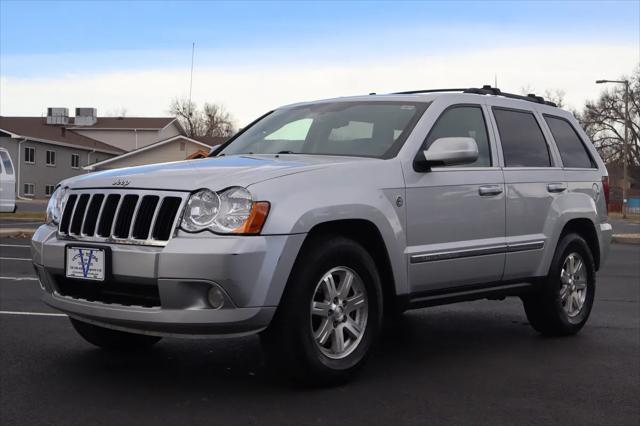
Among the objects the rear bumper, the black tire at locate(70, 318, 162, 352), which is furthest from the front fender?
the rear bumper

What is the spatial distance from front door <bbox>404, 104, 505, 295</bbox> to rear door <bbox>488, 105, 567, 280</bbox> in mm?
130

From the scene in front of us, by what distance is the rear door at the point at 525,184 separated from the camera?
19.7 feet

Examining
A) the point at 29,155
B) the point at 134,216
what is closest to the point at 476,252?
the point at 134,216

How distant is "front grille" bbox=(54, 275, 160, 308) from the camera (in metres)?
4.41

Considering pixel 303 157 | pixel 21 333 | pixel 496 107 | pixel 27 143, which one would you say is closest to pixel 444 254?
pixel 303 157

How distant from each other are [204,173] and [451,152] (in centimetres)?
162

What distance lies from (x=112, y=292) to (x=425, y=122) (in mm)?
2375

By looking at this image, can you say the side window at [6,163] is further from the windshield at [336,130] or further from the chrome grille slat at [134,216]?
the chrome grille slat at [134,216]

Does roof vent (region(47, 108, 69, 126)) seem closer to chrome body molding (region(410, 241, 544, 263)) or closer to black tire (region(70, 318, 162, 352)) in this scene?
black tire (region(70, 318, 162, 352))

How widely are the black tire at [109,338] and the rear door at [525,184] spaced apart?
8.77 ft

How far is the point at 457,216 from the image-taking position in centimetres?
548

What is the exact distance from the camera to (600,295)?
965 centimetres

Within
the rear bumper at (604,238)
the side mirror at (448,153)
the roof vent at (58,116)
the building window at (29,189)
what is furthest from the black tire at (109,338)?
the roof vent at (58,116)

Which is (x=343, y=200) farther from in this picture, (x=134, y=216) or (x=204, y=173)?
(x=134, y=216)
